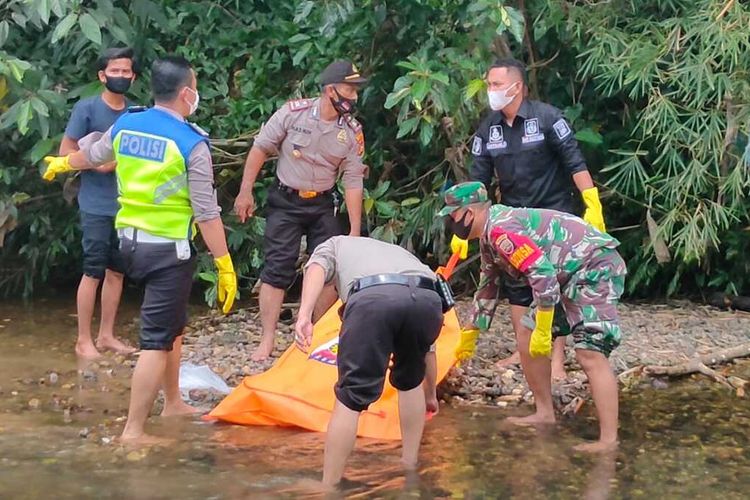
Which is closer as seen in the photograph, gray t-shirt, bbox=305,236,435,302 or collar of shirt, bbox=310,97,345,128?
gray t-shirt, bbox=305,236,435,302

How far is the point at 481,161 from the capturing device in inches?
246

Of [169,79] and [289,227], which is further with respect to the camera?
[289,227]

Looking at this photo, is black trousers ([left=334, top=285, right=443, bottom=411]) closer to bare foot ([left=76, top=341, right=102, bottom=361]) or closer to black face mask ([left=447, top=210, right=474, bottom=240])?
black face mask ([left=447, top=210, right=474, bottom=240])

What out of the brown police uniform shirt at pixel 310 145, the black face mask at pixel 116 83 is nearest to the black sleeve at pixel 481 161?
the brown police uniform shirt at pixel 310 145

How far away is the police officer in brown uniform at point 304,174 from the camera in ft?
21.5

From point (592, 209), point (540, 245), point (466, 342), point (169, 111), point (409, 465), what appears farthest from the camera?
point (592, 209)

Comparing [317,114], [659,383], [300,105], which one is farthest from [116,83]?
[659,383]

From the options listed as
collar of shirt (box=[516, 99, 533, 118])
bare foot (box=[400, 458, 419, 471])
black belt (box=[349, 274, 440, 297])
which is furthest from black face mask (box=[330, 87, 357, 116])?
bare foot (box=[400, 458, 419, 471])

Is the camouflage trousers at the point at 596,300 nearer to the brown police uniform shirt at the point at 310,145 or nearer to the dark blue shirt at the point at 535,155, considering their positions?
the dark blue shirt at the point at 535,155

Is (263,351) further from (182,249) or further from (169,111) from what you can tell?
(169,111)

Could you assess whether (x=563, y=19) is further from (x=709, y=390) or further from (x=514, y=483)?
(x=514, y=483)

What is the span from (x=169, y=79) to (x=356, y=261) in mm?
1271

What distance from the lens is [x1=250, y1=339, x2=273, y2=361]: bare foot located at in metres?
6.68

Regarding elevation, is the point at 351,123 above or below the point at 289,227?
above
